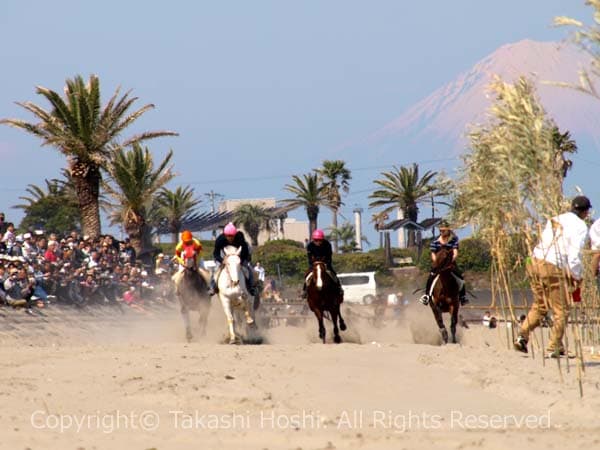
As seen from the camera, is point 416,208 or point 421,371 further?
point 416,208

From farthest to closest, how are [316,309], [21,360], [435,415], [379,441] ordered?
→ [316,309], [21,360], [435,415], [379,441]

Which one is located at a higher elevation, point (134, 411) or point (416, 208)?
point (416, 208)

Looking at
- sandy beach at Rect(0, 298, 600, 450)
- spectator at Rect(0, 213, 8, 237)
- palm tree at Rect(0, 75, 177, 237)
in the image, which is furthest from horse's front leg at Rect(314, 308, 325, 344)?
palm tree at Rect(0, 75, 177, 237)

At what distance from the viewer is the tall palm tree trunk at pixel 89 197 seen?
135ft

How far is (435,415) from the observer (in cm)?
1074

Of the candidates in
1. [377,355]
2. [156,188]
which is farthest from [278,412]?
[156,188]

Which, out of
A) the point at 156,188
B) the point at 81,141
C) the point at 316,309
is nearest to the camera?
the point at 316,309

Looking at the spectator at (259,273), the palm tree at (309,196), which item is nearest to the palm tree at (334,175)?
the palm tree at (309,196)

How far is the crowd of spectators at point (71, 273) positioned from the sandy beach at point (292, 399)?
9.58 metres

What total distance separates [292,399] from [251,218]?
96.3 metres

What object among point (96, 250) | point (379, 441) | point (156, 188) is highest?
point (156, 188)

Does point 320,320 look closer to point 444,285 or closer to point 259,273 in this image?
point 444,285

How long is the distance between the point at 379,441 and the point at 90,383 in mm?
4049

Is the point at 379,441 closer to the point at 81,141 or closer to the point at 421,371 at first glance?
the point at 421,371
